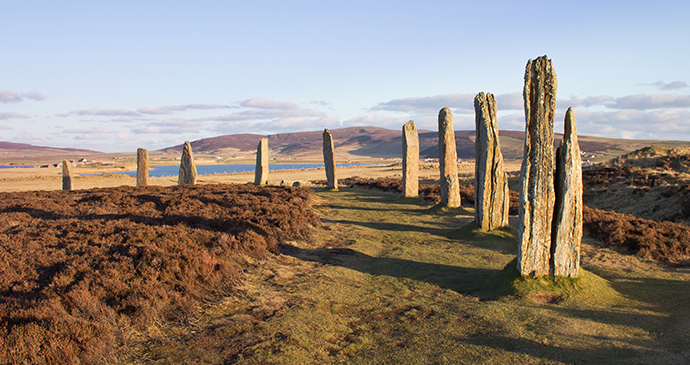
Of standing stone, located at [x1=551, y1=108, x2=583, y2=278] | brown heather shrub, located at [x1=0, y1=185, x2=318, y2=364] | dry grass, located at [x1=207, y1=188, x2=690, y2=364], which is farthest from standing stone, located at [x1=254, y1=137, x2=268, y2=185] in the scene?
standing stone, located at [x1=551, y1=108, x2=583, y2=278]

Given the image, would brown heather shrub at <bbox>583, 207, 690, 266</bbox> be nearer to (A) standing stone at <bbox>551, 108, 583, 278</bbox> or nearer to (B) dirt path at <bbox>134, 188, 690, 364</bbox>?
(B) dirt path at <bbox>134, 188, 690, 364</bbox>

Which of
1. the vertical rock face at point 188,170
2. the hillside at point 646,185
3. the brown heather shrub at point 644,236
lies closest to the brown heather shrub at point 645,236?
the brown heather shrub at point 644,236

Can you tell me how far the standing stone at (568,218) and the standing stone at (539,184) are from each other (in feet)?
0.45

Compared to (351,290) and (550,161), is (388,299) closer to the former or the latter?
(351,290)

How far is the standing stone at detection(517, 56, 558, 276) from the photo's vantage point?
699 cm

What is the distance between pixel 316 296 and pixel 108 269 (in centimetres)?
338

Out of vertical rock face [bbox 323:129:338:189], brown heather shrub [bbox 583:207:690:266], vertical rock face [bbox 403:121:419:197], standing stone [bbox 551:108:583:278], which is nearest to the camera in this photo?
standing stone [bbox 551:108:583:278]

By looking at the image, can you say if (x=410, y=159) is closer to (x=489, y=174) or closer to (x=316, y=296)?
(x=489, y=174)

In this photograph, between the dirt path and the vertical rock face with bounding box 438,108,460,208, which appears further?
the vertical rock face with bounding box 438,108,460,208

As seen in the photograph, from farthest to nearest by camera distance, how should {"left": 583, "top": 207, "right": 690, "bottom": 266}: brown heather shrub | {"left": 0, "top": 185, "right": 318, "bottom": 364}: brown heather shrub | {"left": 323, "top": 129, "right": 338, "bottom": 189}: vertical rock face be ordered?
{"left": 323, "top": 129, "right": 338, "bottom": 189}: vertical rock face
{"left": 583, "top": 207, "right": 690, "bottom": 266}: brown heather shrub
{"left": 0, "top": 185, "right": 318, "bottom": 364}: brown heather shrub

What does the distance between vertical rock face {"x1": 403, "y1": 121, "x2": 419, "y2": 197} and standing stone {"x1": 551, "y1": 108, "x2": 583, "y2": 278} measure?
40.4 ft

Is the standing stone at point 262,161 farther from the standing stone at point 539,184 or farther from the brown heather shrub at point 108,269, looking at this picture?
the standing stone at point 539,184

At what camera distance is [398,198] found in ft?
66.7

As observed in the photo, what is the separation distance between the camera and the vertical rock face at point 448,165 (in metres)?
15.6
